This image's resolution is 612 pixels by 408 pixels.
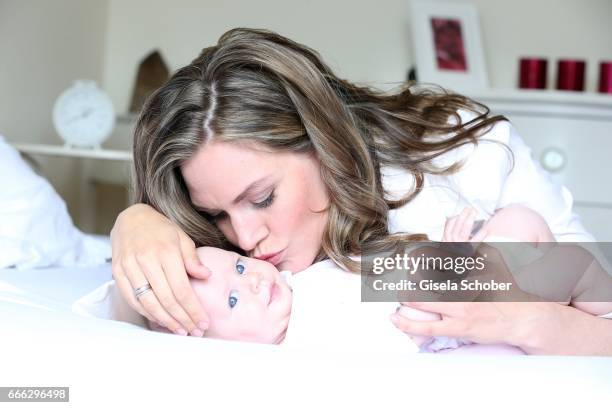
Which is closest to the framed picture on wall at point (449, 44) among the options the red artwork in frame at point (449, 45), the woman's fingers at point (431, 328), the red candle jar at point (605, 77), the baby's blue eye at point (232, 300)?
the red artwork in frame at point (449, 45)

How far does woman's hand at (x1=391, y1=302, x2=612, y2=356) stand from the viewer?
3.32 feet

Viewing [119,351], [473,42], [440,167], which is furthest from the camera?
[473,42]

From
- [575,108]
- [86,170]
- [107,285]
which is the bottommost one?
[86,170]

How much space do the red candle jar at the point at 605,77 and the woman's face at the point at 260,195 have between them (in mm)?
2153

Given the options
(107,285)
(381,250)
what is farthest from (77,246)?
(381,250)

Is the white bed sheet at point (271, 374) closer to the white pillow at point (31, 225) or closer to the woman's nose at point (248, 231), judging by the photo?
the woman's nose at point (248, 231)

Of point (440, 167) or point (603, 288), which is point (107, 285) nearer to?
point (440, 167)

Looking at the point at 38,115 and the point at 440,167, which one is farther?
the point at 38,115

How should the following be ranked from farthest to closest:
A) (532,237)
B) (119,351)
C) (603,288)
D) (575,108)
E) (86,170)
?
(86,170), (575,108), (532,237), (603,288), (119,351)

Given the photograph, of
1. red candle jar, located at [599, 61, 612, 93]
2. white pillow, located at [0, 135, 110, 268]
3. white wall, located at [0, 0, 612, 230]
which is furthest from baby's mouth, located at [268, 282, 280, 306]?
red candle jar, located at [599, 61, 612, 93]

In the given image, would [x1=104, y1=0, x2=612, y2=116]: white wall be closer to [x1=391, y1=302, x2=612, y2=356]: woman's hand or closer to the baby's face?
the baby's face

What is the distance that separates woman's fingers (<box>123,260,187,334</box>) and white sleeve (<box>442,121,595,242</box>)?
681 mm

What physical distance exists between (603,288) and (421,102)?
656mm

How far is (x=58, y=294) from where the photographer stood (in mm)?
1367
